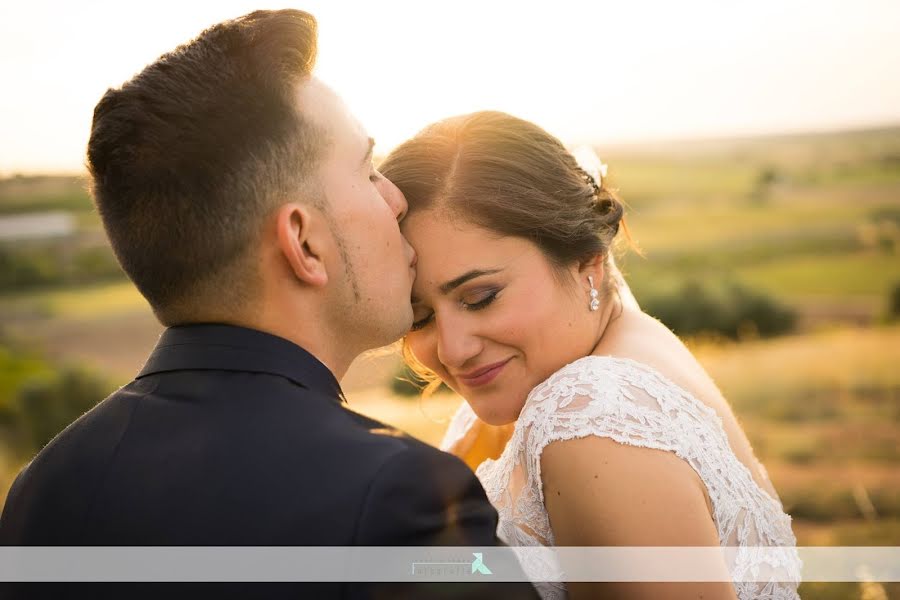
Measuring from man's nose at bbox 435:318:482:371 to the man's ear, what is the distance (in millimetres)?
678

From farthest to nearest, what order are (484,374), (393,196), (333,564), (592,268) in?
(592,268), (484,374), (393,196), (333,564)

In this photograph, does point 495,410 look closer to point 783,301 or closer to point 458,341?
point 458,341

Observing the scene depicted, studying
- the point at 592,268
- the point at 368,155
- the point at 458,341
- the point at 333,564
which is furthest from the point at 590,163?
the point at 333,564

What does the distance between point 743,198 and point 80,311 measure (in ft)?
29.1

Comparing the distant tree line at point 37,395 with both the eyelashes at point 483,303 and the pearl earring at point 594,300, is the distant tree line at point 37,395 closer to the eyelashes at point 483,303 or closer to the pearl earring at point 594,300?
the eyelashes at point 483,303

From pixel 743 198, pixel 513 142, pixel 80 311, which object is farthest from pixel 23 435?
pixel 743 198

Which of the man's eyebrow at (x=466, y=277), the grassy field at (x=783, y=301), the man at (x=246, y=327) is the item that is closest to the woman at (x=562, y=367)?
the man's eyebrow at (x=466, y=277)

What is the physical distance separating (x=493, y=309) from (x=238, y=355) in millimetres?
1056

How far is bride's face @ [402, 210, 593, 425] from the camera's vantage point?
2.78 m

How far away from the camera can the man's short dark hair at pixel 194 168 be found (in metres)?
2.07

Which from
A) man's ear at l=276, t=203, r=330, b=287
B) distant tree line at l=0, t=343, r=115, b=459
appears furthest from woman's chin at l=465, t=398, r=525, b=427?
distant tree line at l=0, t=343, r=115, b=459

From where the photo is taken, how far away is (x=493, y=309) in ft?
9.17

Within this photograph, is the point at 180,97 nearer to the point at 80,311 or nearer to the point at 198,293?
the point at 198,293

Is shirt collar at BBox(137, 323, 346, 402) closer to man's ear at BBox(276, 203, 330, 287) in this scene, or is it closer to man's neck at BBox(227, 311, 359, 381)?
man's neck at BBox(227, 311, 359, 381)
